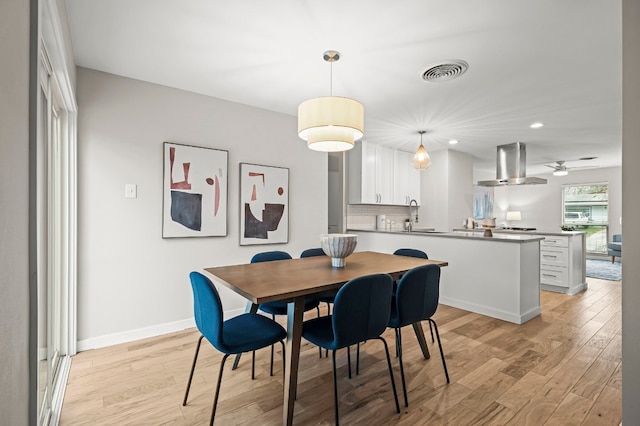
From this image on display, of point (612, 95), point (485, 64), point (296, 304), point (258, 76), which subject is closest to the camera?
point (296, 304)

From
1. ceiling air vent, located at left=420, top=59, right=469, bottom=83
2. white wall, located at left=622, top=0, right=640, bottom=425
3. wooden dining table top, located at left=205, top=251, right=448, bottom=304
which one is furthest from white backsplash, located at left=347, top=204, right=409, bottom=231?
white wall, located at left=622, top=0, right=640, bottom=425

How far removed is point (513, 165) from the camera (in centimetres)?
529

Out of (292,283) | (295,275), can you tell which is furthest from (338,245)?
(292,283)

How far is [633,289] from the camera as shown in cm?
115

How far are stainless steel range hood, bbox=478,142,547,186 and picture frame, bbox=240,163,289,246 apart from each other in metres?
3.86

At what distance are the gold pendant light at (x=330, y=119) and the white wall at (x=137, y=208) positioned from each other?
4.85ft

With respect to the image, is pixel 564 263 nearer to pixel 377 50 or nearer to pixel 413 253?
pixel 413 253

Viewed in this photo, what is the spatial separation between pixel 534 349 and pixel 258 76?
3.35m

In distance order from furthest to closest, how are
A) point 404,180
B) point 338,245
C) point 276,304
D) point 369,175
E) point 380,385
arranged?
point 404,180
point 369,175
point 276,304
point 338,245
point 380,385

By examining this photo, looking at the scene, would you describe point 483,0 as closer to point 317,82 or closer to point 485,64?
point 485,64

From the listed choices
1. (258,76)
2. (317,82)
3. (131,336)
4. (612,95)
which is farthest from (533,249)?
(131,336)

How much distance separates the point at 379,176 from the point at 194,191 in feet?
10.1

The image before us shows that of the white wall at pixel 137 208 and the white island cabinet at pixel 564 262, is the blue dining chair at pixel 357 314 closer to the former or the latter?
the white wall at pixel 137 208
